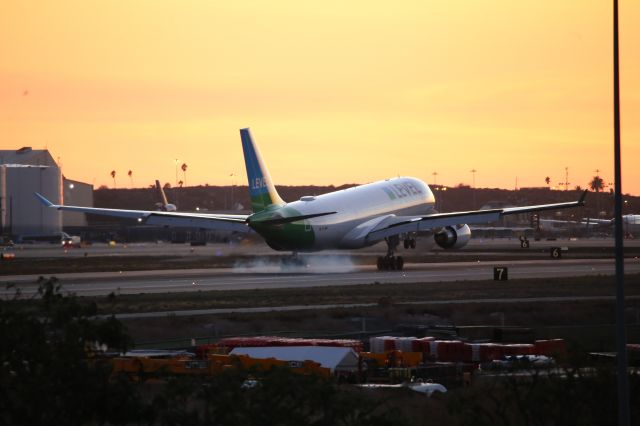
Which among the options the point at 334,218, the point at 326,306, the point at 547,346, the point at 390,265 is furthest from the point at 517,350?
the point at 334,218

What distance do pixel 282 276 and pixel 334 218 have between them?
7445mm

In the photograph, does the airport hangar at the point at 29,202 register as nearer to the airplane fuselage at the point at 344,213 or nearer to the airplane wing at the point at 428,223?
the airplane fuselage at the point at 344,213

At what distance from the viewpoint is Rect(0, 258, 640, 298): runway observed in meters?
60.9

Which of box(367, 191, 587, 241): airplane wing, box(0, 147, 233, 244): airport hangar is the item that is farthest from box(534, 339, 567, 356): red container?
box(0, 147, 233, 244): airport hangar

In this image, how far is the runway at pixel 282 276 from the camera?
60906 millimetres

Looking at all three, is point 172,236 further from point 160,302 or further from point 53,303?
point 53,303

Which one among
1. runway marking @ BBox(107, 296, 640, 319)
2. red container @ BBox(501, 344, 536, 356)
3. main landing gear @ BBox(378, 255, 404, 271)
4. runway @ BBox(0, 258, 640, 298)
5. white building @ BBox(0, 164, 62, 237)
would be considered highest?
white building @ BBox(0, 164, 62, 237)

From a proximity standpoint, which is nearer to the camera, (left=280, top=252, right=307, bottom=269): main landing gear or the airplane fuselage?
the airplane fuselage

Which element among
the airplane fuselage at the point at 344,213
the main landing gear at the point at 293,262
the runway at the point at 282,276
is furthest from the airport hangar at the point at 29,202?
the runway at the point at 282,276

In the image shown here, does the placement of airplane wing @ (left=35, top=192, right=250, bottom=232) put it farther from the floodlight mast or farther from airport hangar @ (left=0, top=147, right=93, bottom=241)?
airport hangar @ (left=0, top=147, right=93, bottom=241)

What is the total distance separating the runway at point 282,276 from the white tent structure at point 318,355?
892 inches

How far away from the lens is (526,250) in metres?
107

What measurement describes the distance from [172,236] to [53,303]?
142571 millimetres

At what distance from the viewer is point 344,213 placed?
76312mm
